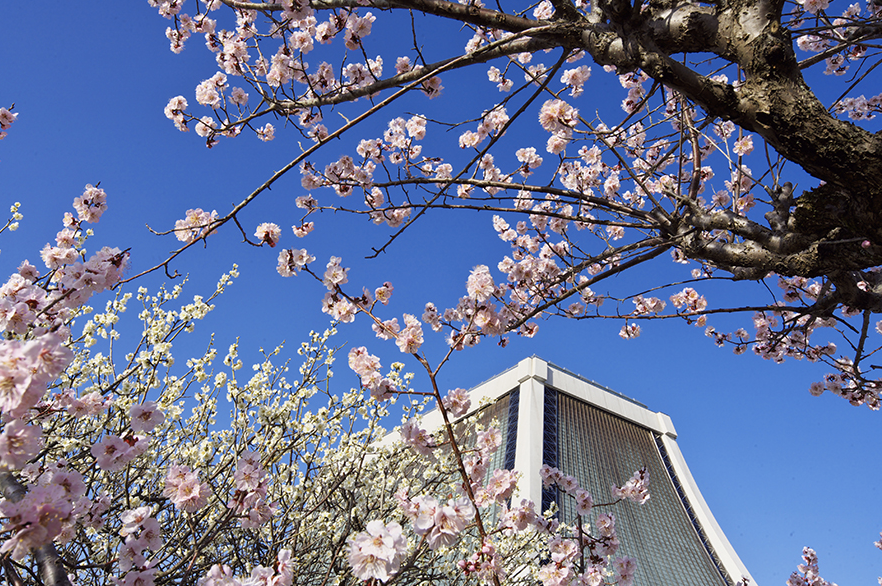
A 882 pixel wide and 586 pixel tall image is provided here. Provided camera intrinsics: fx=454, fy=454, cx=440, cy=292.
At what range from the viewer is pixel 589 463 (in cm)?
2109

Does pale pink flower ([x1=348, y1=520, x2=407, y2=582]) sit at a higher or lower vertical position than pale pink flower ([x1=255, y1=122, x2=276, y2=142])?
lower

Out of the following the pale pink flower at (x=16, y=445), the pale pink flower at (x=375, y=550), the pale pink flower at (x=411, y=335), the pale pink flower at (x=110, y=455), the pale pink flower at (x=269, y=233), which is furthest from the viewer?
the pale pink flower at (x=269, y=233)

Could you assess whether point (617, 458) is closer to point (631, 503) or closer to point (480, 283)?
point (631, 503)

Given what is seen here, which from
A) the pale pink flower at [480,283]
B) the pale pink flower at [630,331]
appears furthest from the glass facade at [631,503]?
the pale pink flower at [480,283]

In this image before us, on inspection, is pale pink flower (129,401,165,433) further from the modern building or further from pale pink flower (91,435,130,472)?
the modern building

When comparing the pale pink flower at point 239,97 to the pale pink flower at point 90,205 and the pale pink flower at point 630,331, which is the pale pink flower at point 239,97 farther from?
the pale pink flower at point 630,331

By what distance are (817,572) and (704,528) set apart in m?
19.9

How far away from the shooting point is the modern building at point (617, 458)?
1872 cm

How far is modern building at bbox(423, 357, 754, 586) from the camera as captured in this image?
18719 millimetres

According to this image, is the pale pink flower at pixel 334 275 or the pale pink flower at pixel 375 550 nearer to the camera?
the pale pink flower at pixel 375 550

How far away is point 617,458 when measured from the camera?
22.5m

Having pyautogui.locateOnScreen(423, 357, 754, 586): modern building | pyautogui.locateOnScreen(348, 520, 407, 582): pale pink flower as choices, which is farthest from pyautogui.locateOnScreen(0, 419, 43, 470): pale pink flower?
pyautogui.locateOnScreen(423, 357, 754, 586): modern building

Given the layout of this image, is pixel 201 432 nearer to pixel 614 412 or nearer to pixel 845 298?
pixel 845 298

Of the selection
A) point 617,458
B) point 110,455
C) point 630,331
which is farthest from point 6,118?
point 617,458
